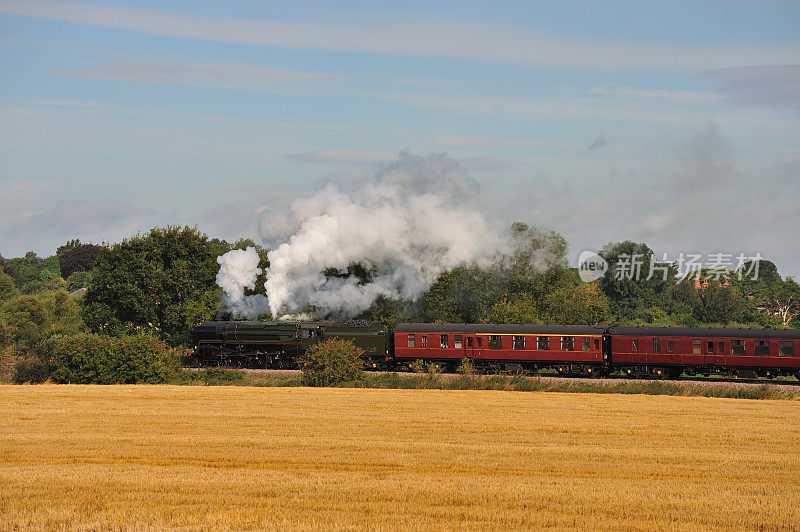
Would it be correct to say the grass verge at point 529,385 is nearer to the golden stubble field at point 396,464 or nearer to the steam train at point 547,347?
the steam train at point 547,347

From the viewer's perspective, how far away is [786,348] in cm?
4647

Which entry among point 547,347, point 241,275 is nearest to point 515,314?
point 547,347

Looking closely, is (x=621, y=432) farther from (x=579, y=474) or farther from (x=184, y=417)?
(x=184, y=417)

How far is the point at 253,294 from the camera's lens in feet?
202

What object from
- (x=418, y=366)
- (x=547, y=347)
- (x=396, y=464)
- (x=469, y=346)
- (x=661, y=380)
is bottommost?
(x=661, y=380)

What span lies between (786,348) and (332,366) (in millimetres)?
24195

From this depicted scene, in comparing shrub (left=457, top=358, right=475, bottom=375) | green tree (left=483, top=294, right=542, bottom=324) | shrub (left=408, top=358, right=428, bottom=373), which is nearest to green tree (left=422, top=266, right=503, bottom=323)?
green tree (left=483, top=294, right=542, bottom=324)

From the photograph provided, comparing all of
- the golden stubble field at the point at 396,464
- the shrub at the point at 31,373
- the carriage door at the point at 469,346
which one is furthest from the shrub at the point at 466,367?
the shrub at the point at 31,373

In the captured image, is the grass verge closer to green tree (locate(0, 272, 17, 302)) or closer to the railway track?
the railway track

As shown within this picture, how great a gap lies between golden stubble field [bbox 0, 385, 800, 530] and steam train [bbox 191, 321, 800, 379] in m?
11.5

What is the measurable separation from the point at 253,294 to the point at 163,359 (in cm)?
1409

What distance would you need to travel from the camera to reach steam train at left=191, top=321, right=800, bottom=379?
1848 inches

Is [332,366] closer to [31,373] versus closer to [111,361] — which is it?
[111,361]

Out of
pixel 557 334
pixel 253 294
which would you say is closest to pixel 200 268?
pixel 253 294
